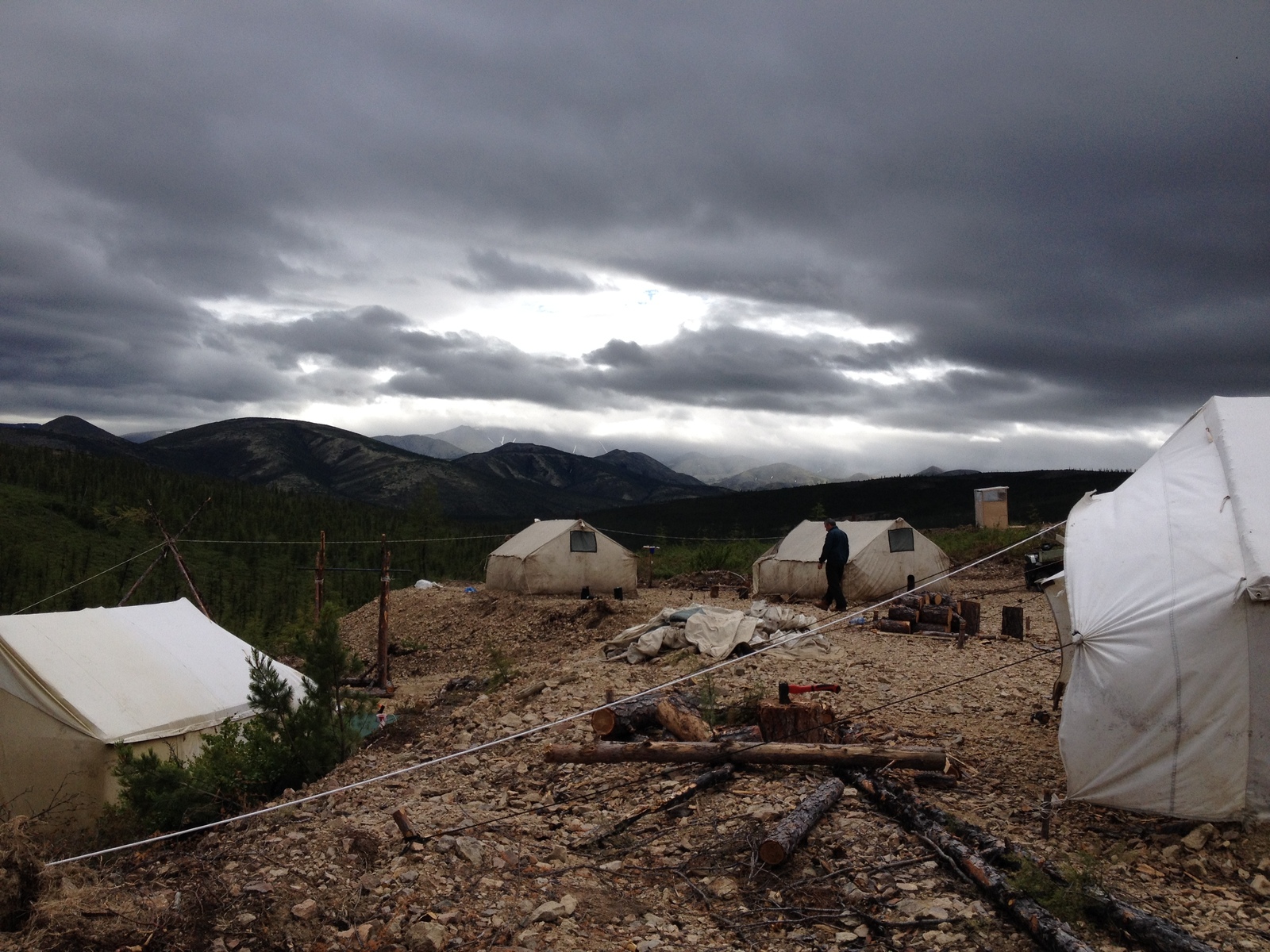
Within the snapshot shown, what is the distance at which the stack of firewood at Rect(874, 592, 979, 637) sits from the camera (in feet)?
47.4

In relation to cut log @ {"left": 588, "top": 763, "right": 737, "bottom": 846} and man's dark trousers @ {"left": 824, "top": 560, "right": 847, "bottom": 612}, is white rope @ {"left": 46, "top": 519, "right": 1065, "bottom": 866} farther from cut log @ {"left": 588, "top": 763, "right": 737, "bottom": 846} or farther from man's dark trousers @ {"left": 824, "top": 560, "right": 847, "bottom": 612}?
man's dark trousers @ {"left": 824, "top": 560, "right": 847, "bottom": 612}

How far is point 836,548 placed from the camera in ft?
58.2

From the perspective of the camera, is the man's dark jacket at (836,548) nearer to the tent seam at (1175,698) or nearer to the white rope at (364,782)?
the white rope at (364,782)

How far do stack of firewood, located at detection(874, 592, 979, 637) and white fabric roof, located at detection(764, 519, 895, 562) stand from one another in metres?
6.45

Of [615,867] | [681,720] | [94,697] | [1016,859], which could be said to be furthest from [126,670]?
[1016,859]

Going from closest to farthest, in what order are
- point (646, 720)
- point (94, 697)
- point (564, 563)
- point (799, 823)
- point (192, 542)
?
point (799, 823) < point (646, 720) < point (94, 697) < point (564, 563) < point (192, 542)

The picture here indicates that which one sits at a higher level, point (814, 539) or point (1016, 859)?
point (814, 539)

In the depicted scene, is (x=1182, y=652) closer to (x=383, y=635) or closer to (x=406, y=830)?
(x=406, y=830)

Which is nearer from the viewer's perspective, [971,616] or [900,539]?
[971,616]

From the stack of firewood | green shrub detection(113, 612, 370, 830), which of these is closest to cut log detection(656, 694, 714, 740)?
green shrub detection(113, 612, 370, 830)

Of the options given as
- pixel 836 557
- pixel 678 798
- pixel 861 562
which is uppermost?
pixel 836 557

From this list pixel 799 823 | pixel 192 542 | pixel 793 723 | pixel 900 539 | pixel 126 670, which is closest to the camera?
pixel 799 823

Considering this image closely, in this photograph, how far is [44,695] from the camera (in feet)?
32.3

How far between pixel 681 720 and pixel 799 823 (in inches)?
85.3
